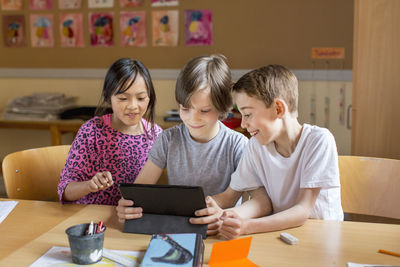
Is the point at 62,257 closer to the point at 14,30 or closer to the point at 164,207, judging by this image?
the point at 164,207

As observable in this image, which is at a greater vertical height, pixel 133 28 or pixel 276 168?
pixel 133 28

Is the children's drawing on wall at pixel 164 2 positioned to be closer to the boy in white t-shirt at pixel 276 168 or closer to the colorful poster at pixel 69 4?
the colorful poster at pixel 69 4

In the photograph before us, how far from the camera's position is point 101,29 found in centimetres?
350

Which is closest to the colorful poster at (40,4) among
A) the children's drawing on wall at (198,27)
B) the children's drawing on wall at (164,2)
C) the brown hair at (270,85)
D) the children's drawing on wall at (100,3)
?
A: the children's drawing on wall at (100,3)

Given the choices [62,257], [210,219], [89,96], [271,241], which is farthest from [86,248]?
[89,96]

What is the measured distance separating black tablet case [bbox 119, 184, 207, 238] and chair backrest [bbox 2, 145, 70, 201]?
26.6 inches

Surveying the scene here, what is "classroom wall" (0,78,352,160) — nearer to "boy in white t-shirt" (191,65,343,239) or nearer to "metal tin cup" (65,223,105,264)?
"boy in white t-shirt" (191,65,343,239)

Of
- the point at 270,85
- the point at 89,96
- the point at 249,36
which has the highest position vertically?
the point at 249,36

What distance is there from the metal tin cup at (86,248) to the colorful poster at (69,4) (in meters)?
2.80

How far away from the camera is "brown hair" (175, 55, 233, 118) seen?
1.41 meters

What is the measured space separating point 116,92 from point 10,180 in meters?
0.51

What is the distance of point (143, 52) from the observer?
11.3 ft

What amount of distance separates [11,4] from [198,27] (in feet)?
5.03

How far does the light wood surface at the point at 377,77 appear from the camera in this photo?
6.71 ft
